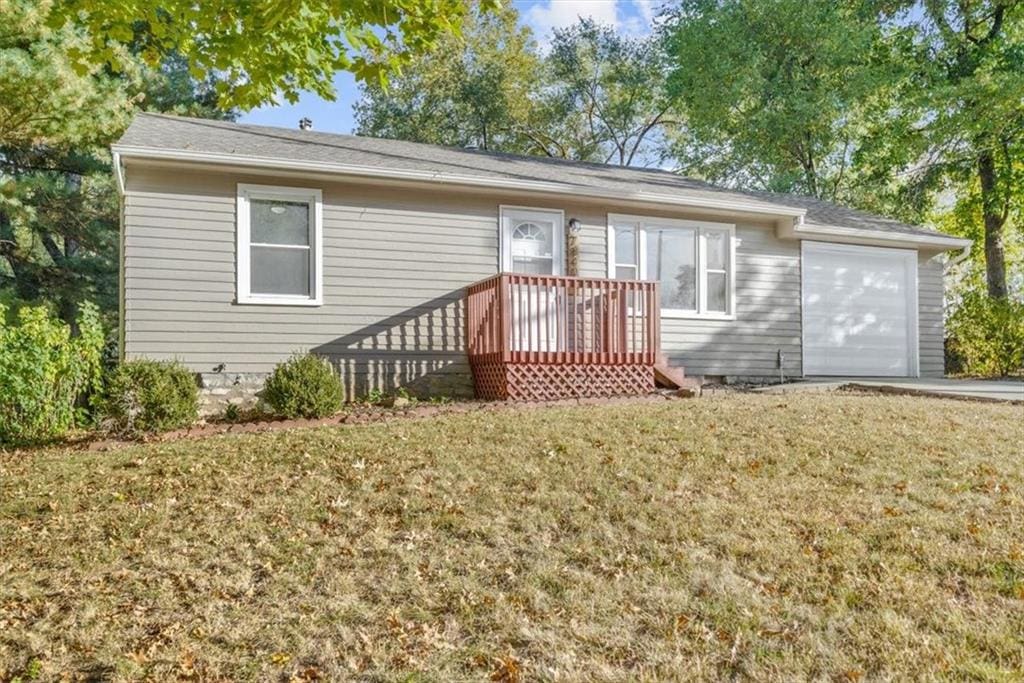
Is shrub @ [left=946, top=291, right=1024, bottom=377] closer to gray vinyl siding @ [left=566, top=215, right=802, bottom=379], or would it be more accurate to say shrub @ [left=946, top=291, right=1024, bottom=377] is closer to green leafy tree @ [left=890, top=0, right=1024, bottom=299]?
green leafy tree @ [left=890, top=0, right=1024, bottom=299]

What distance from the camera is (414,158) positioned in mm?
10719

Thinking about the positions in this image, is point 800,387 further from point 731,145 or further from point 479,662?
point 731,145

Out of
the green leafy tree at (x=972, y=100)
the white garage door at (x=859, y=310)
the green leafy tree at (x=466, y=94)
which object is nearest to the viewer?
the white garage door at (x=859, y=310)

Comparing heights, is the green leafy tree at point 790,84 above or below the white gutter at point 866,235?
above

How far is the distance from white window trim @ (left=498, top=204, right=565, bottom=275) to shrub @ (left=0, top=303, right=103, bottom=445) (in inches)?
203

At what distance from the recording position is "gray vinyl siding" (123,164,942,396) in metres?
8.78

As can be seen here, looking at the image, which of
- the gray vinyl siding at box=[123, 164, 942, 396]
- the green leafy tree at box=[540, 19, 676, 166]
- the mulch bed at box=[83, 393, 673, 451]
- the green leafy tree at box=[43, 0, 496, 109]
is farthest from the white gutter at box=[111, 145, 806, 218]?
the green leafy tree at box=[540, 19, 676, 166]

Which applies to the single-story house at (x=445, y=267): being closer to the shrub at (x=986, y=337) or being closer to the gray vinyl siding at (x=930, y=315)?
the gray vinyl siding at (x=930, y=315)

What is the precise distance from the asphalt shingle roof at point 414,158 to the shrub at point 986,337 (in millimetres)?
2639

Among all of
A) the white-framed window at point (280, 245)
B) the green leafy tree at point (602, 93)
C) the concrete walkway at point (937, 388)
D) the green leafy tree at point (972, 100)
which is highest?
the green leafy tree at point (602, 93)

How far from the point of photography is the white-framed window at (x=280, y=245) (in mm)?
9133

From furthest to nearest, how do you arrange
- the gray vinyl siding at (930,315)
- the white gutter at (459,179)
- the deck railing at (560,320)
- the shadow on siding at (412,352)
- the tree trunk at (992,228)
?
1. the tree trunk at (992,228)
2. the gray vinyl siding at (930,315)
3. the shadow on siding at (412,352)
4. the deck railing at (560,320)
5. the white gutter at (459,179)

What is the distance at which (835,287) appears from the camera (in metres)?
12.6

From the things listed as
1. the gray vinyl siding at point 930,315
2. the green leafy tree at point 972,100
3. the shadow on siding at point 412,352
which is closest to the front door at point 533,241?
the shadow on siding at point 412,352
